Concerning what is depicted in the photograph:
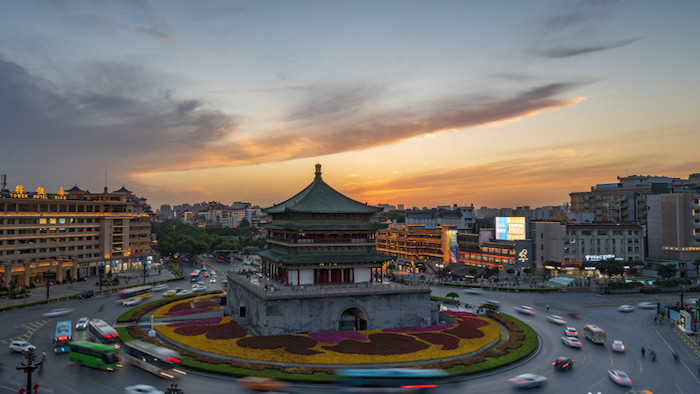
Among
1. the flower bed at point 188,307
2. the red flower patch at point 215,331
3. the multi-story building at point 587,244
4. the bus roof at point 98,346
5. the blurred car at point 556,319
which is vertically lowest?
the blurred car at point 556,319

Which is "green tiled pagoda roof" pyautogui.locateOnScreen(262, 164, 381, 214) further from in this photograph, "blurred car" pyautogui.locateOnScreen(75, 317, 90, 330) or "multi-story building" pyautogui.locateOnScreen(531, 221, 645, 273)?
"multi-story building" pyautogui.locateOnScreen(531, 221, 645, 273)

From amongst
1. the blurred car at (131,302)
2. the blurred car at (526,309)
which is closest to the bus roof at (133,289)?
the blurred car at (131,302)

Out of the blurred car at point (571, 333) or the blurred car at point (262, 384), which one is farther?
the blurred car at point (571, 333)

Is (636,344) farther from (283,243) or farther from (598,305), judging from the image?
(283,243)

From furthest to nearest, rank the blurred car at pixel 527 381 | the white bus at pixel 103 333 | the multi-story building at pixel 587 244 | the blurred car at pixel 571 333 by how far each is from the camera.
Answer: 1. the multi-story building at pixel 587 244
2. the blurred car at pixel 571 333
3. the white bus at pixel 103 333
4. the blurred car at pixel 527 381

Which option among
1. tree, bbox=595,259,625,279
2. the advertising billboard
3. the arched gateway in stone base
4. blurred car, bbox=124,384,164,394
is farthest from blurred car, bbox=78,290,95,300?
tree, bbox=595,259,625,279

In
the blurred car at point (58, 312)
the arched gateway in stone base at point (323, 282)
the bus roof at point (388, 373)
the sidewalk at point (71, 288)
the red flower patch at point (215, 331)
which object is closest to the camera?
the bus roof at point (388, 373)

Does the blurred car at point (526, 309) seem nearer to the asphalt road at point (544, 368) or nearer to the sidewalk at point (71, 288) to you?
the asphalt road at point (544, 368)

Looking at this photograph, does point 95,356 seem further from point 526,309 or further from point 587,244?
point 587,244
